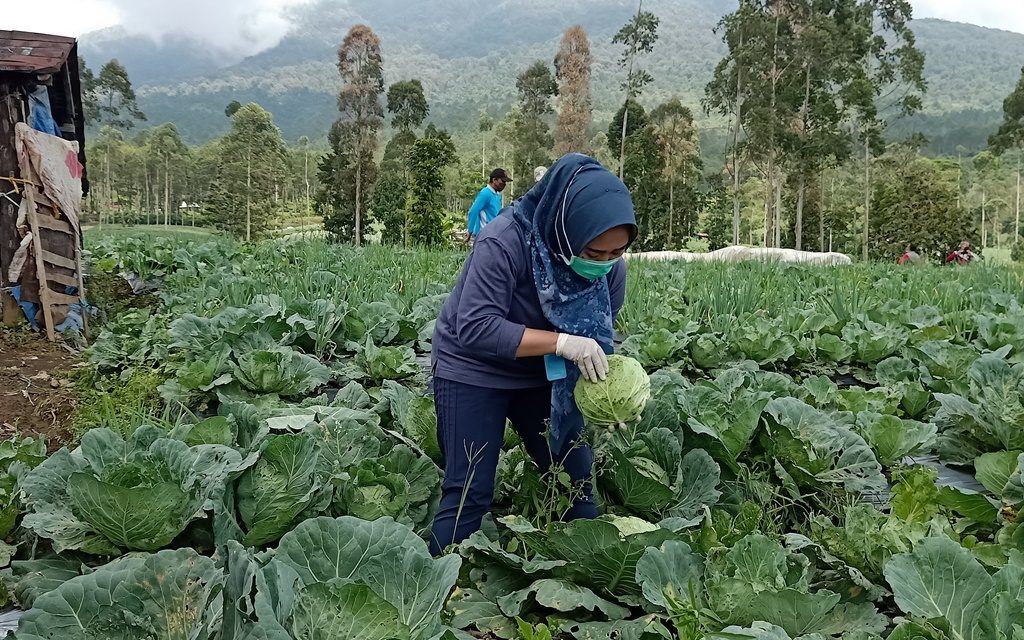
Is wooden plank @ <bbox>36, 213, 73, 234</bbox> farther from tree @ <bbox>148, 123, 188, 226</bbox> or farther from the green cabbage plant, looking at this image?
tree @ <bbox>148, 123, 188, 226</bbox>

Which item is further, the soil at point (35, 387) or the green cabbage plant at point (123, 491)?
the soil at point (35, 387)

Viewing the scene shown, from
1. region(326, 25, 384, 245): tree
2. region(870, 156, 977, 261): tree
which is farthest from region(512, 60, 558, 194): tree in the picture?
region(870, 156, 977, 261): tree

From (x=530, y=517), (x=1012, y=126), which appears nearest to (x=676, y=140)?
(x=1012, y=126)

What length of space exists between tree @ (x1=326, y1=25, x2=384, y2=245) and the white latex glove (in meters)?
29.9

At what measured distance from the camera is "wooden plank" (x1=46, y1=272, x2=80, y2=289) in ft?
18.6

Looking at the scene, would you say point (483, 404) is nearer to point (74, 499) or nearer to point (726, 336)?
point (74, 499)

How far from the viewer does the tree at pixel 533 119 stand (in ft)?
129

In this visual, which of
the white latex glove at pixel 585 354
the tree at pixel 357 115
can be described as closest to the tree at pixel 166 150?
the tree at pixel 357 115

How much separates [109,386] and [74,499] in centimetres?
284

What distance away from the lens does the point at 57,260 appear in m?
5.69

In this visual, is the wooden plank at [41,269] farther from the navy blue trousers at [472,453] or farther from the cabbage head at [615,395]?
the cabbage head at [615,395]

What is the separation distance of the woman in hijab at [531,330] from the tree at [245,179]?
112ft

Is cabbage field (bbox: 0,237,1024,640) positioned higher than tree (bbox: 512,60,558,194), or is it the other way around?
tree (bbox: 512,60,558,194)

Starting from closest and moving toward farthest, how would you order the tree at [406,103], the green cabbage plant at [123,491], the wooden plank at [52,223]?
the green cabbage plant at [123,491] < the wooden plank at [52,223] < the tree at [406,103]
